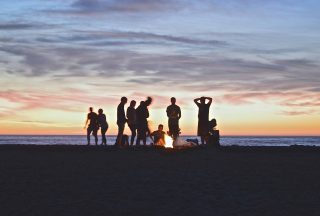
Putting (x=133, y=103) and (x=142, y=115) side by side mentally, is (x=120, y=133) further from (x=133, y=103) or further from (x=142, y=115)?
(x=133, y=103)

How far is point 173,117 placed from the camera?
2536cm

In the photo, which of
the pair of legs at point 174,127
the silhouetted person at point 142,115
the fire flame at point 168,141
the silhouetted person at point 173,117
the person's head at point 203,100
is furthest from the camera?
the silhouetted person at point 142,115

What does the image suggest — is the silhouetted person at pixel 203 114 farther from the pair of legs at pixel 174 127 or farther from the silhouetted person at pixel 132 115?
the silhouetted person at pixel 132 115

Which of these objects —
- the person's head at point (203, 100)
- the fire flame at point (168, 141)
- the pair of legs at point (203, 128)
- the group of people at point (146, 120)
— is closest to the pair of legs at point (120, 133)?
the group of people at point (146, 120)
